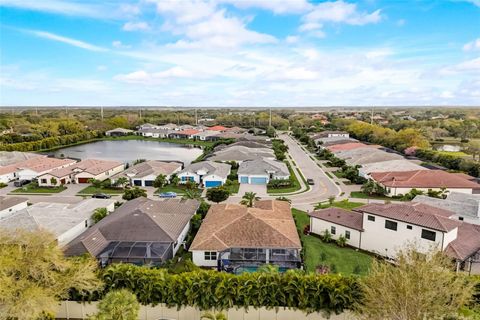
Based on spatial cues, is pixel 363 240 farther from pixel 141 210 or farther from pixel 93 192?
pixel 93 192

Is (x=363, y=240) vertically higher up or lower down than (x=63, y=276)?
lower down

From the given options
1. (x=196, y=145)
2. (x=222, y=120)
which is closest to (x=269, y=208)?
(x=196, y=145)

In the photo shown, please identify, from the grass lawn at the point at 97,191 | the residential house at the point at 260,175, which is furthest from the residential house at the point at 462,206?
the grass lawn at the point at 97,191

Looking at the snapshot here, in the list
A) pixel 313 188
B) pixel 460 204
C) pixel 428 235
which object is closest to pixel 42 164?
pixel 313 188

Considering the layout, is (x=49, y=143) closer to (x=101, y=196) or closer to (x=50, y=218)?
(x=101, y=196)

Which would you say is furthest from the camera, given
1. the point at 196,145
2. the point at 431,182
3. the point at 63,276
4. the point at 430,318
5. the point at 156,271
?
the point at 196,145

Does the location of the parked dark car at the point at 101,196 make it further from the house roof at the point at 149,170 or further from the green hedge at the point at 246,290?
the green hedge at the point at 246,290

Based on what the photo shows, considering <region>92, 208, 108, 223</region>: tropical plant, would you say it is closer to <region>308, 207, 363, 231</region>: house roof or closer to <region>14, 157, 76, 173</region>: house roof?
<region>308, 207, 363, 231</region>: house roof
